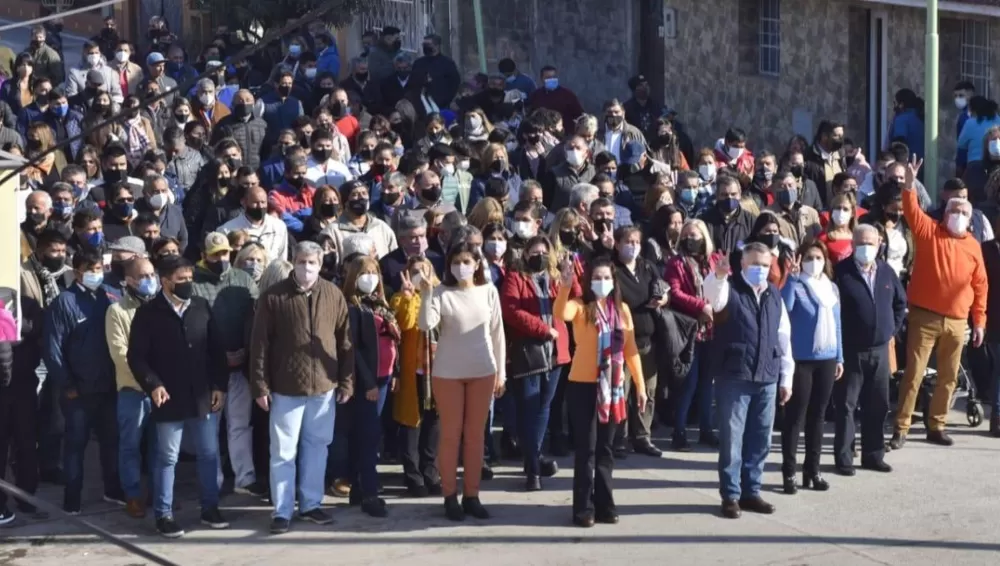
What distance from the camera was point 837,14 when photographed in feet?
68.4

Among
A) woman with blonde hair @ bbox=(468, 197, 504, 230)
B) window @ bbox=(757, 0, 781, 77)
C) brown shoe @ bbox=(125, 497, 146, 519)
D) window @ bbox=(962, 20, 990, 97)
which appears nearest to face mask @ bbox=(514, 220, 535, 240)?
woman with blonde hair @ bbox=(468, 197, 504, 230)

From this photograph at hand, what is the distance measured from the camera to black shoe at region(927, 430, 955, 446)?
12.4 meters

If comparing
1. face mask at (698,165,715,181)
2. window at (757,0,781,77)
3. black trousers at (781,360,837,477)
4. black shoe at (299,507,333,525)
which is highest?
window at (757,0,781,77)

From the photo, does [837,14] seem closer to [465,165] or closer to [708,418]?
[465,165]

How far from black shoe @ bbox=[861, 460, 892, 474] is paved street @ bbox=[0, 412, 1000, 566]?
0.25 feet

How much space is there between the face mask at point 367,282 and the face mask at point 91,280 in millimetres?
1548

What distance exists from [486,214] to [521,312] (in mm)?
1099

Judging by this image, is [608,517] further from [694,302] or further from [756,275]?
[694,302]

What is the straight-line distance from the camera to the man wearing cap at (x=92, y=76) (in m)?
18.5

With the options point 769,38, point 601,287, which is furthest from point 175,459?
point 769,38

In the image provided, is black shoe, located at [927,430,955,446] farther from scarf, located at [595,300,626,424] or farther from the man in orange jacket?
scarf, located at [595,300,626,424]

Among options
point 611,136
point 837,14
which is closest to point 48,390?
point 611,136

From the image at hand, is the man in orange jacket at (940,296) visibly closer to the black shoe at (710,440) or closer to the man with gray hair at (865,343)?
the man with gray hair at (865,343)

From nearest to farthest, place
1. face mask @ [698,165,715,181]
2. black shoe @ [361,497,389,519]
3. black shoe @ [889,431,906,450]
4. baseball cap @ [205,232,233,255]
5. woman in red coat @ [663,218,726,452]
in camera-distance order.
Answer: black shoe @ [361,497,389,519], baseball cap @ [205,232,233,255], woman in red coat @ [663,218,726,452], black shoe @ [889,431,906,450], face mask @ [698,165,715,181]
